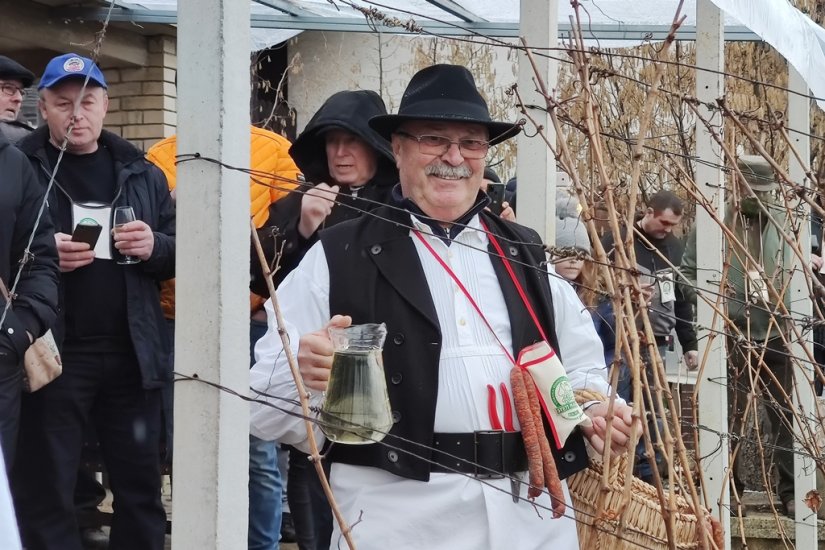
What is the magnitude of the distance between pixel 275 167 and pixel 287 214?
0.44 meters

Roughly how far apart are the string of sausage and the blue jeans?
2.35m

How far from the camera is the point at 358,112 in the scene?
17.0 ft

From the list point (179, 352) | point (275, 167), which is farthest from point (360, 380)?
point (275, 167)

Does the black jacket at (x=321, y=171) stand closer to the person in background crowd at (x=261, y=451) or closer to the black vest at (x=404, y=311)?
the person in background crowd at (x=261, y=451)

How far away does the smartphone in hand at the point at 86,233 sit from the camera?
4902 mm

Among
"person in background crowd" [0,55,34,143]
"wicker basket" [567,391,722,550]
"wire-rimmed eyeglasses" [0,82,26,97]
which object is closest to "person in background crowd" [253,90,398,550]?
"person in background crowd" [0,55,34,143]

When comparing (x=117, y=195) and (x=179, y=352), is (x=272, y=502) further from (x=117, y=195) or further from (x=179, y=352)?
(x=179, y=352)

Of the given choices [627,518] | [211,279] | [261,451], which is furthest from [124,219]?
[211,279]

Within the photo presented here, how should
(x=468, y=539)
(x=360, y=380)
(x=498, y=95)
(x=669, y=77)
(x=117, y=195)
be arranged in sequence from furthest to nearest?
(x=498, y=95) < (x=669, y=77) < (x=117, y=195) < (x=468, y=539) < (x=360, y=380)

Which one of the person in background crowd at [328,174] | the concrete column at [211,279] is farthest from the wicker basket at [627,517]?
the person in background crowd at [328,174]

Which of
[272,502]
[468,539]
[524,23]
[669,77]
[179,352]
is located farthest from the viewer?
[669,77]

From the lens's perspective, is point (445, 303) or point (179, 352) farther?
point (445, 303)

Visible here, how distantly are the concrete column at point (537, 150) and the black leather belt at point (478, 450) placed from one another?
123 cm

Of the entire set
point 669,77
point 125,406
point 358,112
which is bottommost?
point 125,406
